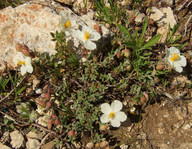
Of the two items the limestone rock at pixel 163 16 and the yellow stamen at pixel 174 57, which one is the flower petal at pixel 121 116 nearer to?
the yellow stamen at pixel 174 57

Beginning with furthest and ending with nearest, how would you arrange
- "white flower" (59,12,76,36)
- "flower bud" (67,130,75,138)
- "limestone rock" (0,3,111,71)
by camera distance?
"limestone rock" (0,3,111,71) → "white flower" (59,12,76,36) → "flower bud" (67,130,75,138)

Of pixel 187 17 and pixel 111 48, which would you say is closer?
pixel 111 48

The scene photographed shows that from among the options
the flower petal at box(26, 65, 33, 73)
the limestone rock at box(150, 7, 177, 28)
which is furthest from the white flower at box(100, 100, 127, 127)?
the limestone rock at box(150, 7, 177, 28)

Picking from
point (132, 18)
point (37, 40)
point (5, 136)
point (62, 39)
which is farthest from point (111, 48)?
point (5, 136)

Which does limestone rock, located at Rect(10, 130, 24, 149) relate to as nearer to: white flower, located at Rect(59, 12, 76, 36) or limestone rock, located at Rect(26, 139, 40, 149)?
limestone rock, located at Rect(26, 139, 40, 149)

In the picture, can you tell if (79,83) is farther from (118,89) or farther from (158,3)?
(158,3)

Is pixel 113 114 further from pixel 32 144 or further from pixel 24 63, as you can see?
pixel 24 63
